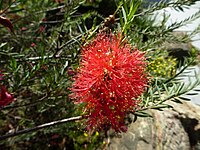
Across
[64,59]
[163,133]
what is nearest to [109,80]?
[64,59]

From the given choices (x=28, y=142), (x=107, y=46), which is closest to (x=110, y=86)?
(x=107, y=46)

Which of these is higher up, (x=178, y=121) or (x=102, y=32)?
(x=102, y=32)

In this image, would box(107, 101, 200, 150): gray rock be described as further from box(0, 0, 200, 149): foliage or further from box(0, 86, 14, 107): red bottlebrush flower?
box(0, 86, 14, 107): red bottlebrush flower

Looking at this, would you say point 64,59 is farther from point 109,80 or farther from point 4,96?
point 109,80

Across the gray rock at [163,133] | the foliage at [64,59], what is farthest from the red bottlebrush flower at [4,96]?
the gray rock at [163,133]

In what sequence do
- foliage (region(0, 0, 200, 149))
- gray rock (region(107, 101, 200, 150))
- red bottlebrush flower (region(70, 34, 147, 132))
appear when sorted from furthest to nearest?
gray rock (region(107, 101, 200, 150)) → foliage (region(0, 0, 200, 149)) → red bottlebrush flower (region(70, 34, 147, 132))

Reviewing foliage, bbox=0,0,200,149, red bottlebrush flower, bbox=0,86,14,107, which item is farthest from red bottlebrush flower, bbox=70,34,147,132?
red bottlebrush flower, bbox=0,86,14,107

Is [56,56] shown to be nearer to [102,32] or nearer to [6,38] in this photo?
[102,32]

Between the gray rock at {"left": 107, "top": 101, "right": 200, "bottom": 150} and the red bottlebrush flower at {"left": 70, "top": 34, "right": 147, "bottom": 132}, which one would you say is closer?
the red bottlebrush flower at {"left": 70, "top": 34, "right": 147, "bottom": 132}

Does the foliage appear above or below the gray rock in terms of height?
above
